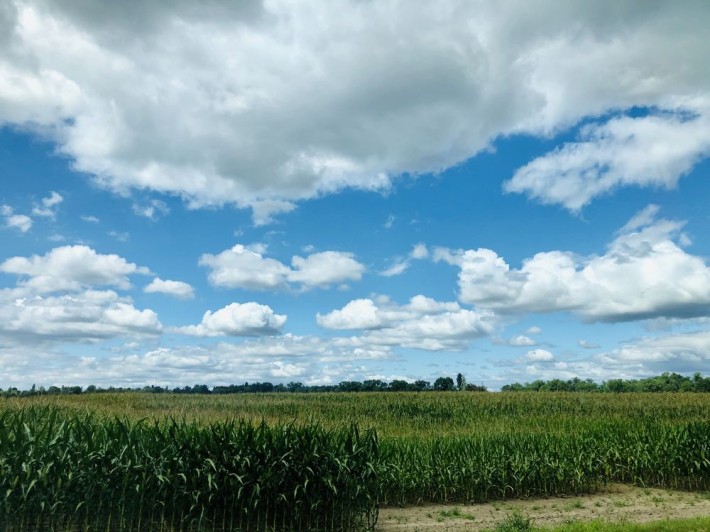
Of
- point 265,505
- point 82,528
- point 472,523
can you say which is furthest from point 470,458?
point 82,528

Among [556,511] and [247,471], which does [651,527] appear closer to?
[556,511]

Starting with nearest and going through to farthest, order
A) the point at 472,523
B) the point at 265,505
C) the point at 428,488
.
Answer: the point at 265,505 < the point at 472,523 < the point at 428,488

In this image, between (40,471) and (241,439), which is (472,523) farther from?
(40,471)

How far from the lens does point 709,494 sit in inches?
696

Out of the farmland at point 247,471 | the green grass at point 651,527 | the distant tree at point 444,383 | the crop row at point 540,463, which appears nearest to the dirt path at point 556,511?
the crop row at point 540,463

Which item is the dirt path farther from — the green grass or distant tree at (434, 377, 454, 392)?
distant tree at (434, 377, 454, 392)

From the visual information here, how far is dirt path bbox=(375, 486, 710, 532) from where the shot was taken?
44.0 feet

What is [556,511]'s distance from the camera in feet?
48.8

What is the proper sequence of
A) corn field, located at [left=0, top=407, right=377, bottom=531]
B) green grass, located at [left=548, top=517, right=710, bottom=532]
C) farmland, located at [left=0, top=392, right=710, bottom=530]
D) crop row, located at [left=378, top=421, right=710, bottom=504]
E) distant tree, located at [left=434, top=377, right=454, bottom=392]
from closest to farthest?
corn field, located at [left=0, top=407, right=377, bottom=531], farmland, located at [left=0, top=392, right=710, bottom=530], green grass, located at [left=548, top=517, right=710, bottom=532], crop row, located at [left=378, top=421, right=710, bottom=504], distant tree, located at [left=434, top=377, right=454, bottom=392]

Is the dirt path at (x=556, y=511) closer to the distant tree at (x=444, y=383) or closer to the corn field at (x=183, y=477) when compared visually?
the corn field at (x=183, y=477)

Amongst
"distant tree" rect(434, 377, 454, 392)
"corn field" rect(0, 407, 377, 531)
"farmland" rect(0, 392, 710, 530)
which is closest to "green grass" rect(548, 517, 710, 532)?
"farmland" rect(0, 392, 710, 530)

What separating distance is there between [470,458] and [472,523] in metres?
3.15

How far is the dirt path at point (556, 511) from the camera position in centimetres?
1340

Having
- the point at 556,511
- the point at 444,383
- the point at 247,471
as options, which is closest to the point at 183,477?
the point at 247,471
